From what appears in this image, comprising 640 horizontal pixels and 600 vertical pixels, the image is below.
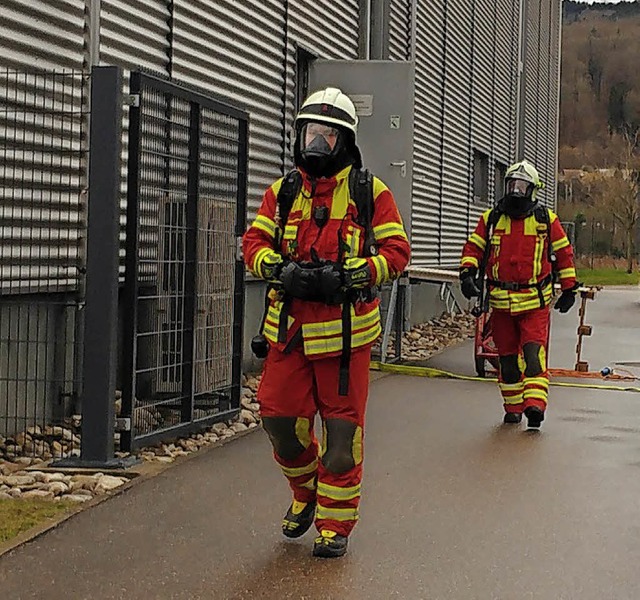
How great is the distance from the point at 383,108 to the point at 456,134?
1017 centimetres

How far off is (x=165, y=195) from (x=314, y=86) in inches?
256

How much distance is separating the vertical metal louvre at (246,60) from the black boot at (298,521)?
5.93 m

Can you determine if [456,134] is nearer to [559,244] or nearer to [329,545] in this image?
[559,244]

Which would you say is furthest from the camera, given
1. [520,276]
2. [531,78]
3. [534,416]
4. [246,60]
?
[531,78]

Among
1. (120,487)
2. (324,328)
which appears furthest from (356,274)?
(120,487)

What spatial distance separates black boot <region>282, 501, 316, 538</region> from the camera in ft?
21.1

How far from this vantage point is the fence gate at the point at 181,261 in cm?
839

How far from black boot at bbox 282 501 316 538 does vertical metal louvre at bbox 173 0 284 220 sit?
593cm

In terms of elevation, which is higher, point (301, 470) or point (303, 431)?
point (303, 431)

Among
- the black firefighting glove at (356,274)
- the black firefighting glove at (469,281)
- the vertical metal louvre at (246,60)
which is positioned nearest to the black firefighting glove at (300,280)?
the black firefighting glove at (356,274)

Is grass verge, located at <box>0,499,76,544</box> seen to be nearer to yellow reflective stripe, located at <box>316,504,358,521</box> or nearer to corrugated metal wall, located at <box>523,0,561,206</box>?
yellow reflective stripe, located at <box>316,504,358,521</box>

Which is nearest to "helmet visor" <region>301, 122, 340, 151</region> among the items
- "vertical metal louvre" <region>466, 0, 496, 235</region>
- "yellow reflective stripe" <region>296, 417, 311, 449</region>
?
"yellow reflective stripe" <region>296, 417, 311, 449</region>

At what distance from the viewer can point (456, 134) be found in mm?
25031

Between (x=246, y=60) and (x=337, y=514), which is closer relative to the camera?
(x=337, y=514)
